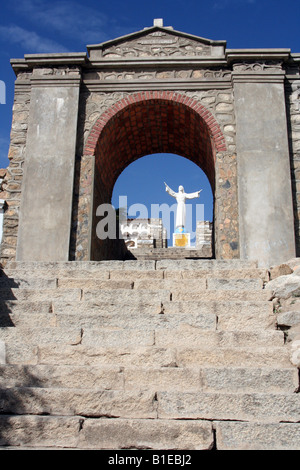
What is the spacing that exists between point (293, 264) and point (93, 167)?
4.55 meters

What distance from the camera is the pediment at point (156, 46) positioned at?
32.0 feet

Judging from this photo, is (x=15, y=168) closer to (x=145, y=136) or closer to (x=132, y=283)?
(x=145, y=136)

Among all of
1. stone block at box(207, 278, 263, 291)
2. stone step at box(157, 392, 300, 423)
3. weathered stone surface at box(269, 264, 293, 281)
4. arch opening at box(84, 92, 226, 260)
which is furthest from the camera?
arch opening at box(84, 92, 226, 260)

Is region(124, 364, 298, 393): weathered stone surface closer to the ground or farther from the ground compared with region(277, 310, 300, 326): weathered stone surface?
closer to the ground

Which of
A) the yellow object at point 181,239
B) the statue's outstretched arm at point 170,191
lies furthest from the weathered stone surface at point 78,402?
the statue's outstretched arm at point 170,191

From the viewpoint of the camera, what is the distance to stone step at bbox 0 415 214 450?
3.35 m

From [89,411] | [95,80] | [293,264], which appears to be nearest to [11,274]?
[89,411]

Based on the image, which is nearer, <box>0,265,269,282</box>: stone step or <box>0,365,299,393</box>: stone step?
<box>0,365,299,393</box>: stone step

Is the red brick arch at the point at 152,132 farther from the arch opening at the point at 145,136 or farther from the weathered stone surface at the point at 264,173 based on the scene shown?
the weathered stone surface at the point at 264,173

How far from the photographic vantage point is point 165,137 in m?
10.9

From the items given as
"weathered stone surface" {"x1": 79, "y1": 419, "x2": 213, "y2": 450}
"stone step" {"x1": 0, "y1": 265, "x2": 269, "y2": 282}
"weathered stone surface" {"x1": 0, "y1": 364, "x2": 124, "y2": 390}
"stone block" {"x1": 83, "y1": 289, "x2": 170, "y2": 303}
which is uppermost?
"stone step" {"x1": 0, "y1": 265, "x2": 269, "y2": 282}

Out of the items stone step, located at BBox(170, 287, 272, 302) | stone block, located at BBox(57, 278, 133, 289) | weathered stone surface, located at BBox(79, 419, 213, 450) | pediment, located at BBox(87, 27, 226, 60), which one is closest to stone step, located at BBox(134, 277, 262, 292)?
stone step, located at BBox(170, 287, 272, 302)

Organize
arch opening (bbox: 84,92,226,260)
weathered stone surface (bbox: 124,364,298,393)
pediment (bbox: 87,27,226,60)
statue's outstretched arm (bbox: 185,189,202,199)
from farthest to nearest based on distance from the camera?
statue's outstretched arm (bbox: 185,189,202,199)
pediment (bbox: 87,27,226,60)
arch opening (bbox: 84,92,226,260)
weathered stone surface (bbox: 124,364,298,393)

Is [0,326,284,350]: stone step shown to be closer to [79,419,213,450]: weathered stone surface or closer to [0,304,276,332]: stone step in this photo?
[0,304,276,332]: stone step
